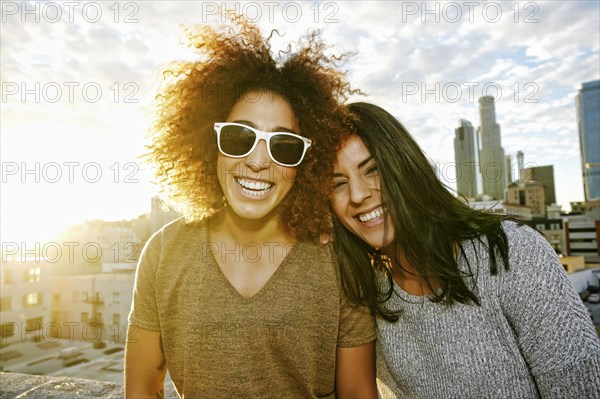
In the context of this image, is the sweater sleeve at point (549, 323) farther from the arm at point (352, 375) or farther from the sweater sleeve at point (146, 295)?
the sweater sleeve at point (146, 295)

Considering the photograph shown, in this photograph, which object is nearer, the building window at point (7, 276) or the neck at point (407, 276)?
the neck at point (407, 276)

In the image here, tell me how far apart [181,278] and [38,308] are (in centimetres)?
5635

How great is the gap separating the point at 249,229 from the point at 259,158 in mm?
501

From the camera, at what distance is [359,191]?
7.25ft

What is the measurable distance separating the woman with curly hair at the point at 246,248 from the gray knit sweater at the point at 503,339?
0.82 ft

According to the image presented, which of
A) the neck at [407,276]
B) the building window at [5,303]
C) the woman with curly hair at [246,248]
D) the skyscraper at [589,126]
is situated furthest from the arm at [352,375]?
the skyscraper at [589,126]

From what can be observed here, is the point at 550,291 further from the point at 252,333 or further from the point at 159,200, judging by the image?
the point at 159,200

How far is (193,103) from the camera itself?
8.50ft

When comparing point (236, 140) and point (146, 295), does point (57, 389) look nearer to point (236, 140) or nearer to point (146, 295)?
point (146, 295)

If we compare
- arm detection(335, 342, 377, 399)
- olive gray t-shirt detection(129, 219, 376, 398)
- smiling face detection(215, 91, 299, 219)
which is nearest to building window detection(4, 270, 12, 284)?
olive gray t-shirt detection(129, 219, 376, 398)

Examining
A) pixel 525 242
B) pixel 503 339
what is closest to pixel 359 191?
pixel 525 242

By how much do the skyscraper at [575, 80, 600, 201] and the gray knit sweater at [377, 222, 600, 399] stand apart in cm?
19611

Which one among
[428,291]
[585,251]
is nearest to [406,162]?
[428,291]

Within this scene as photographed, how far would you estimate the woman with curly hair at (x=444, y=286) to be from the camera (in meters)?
1.68
